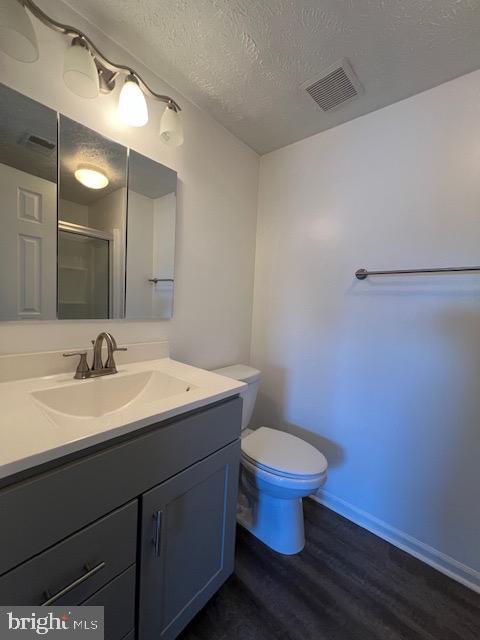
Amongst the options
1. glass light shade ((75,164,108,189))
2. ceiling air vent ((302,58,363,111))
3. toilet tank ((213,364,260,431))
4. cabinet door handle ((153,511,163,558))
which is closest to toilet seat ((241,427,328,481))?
toilet tank ((213,364,260,431))

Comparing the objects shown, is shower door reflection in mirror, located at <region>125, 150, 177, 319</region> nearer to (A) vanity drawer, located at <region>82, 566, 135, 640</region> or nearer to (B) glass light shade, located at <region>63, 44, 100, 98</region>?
(B) glass light shade, located at <region>63, 44, 100, 98</region>

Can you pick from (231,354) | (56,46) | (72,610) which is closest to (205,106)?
(56,46)

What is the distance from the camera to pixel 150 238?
49.1 inches

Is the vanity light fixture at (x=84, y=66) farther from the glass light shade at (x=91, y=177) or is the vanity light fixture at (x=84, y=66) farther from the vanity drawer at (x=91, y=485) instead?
the vanity drawer at (x=91, y=485)

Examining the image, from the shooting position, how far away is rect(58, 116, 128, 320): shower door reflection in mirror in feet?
3.23

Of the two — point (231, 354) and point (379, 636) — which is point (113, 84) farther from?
point (379, 636)

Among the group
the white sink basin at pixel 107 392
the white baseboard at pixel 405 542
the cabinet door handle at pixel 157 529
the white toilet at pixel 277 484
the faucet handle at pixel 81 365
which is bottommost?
the white baseboard at pixel 405 542

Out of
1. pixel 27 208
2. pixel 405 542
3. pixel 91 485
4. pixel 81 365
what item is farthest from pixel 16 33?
pixel 405 542

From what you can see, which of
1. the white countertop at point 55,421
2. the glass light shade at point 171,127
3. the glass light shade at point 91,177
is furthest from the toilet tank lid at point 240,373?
the glass light shade at point 171,127

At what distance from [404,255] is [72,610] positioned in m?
1.66

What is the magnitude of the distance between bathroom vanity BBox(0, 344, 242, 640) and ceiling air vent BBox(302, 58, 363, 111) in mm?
1377

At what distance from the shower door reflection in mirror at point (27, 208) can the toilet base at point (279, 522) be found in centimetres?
122

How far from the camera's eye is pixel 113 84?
102 cm

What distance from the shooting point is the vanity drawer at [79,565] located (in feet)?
1.65
